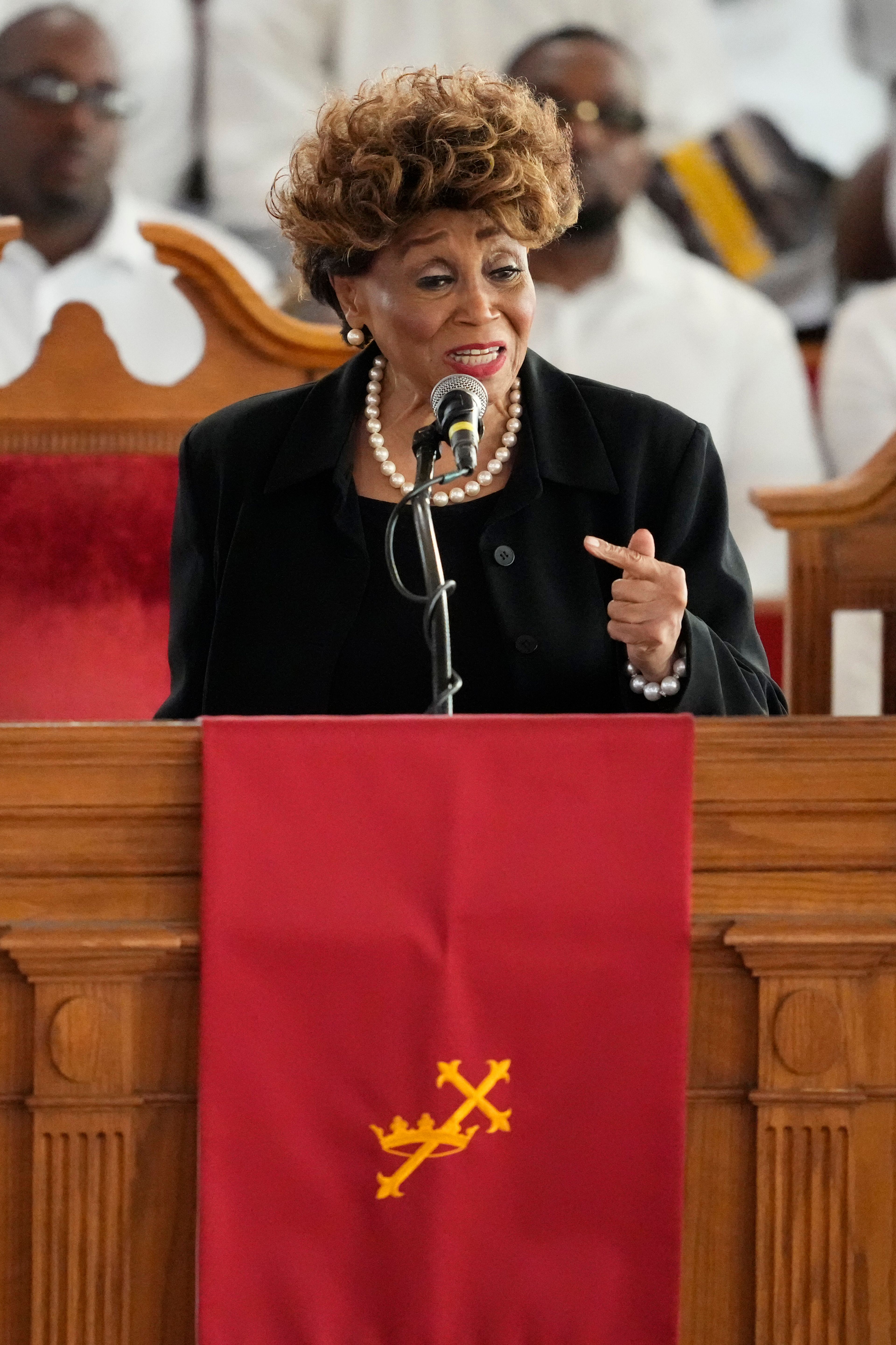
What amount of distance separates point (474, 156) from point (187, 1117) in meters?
1.01

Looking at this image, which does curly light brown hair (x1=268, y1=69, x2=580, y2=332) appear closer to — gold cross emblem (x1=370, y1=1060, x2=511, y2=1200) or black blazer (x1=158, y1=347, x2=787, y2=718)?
black blazer (x1=158, y1=347, x2=787, y2=718)

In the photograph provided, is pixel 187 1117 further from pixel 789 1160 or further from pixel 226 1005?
pixel 789 1160

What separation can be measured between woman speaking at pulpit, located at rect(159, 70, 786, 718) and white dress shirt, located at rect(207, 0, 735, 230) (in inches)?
80.9

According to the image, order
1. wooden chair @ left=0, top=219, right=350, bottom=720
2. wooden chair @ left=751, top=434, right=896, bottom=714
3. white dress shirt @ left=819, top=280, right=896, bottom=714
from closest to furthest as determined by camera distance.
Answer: wooden chair @ left=751, top=434, right=896, bottom=714
wooden chair @ left=0, top=219, right=350, bottom=720
white dress shirt @ left=819, top=280, right=896, bottom=714

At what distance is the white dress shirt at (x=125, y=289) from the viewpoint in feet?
11.9

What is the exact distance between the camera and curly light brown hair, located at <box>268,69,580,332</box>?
1652 millimetres

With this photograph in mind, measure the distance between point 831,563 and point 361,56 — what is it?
6.70 feet

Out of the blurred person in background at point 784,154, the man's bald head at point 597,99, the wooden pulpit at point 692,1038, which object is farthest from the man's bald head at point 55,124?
the wooden pulpit at point 692,1038

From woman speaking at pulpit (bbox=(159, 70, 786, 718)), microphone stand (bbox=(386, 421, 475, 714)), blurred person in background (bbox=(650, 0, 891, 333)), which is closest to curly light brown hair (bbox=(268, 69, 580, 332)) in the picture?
woman speaking at pulpit (bbox=(159, 70, 786, 718))

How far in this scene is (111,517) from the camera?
262 cm

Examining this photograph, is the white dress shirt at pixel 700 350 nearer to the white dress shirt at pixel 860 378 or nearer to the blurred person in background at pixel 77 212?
the white dress shirt at pixel 860 378

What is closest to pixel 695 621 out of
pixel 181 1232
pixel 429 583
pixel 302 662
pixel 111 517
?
pixel 429 583

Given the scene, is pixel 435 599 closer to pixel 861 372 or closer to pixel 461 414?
pixel 461 414

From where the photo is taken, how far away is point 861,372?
12.7 ft
